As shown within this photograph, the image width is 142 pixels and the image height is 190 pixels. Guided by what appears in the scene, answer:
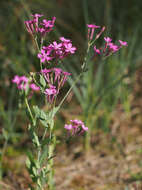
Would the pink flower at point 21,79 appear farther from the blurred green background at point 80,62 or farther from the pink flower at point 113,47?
the blurred green background at point 80,62

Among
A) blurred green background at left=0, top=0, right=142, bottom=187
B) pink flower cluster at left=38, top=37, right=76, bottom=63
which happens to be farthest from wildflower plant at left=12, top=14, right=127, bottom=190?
blurred green background at left=0, top=0, right=142, bottom=187

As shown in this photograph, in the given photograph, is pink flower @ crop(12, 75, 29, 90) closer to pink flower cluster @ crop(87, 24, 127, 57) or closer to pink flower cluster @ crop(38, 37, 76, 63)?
pink flower cluster @ crop(38, 37, 76, 63)

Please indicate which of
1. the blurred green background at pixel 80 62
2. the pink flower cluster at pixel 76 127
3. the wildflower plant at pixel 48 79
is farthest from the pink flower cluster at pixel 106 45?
the blurred green background at pixel 80 62

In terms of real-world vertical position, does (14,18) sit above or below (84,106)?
above

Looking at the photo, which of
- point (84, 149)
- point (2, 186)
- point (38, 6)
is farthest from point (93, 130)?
point (38, 6)

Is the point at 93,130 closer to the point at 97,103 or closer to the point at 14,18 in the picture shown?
the point at 97,103

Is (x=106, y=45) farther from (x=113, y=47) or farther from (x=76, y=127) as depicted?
(x=76, y=127)

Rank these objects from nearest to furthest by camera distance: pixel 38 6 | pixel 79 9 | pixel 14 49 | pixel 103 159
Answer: pixel 103 159
pixel 14 49
pixel 38 6
pixel 79 9

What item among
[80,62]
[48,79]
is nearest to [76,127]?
[48,79]
